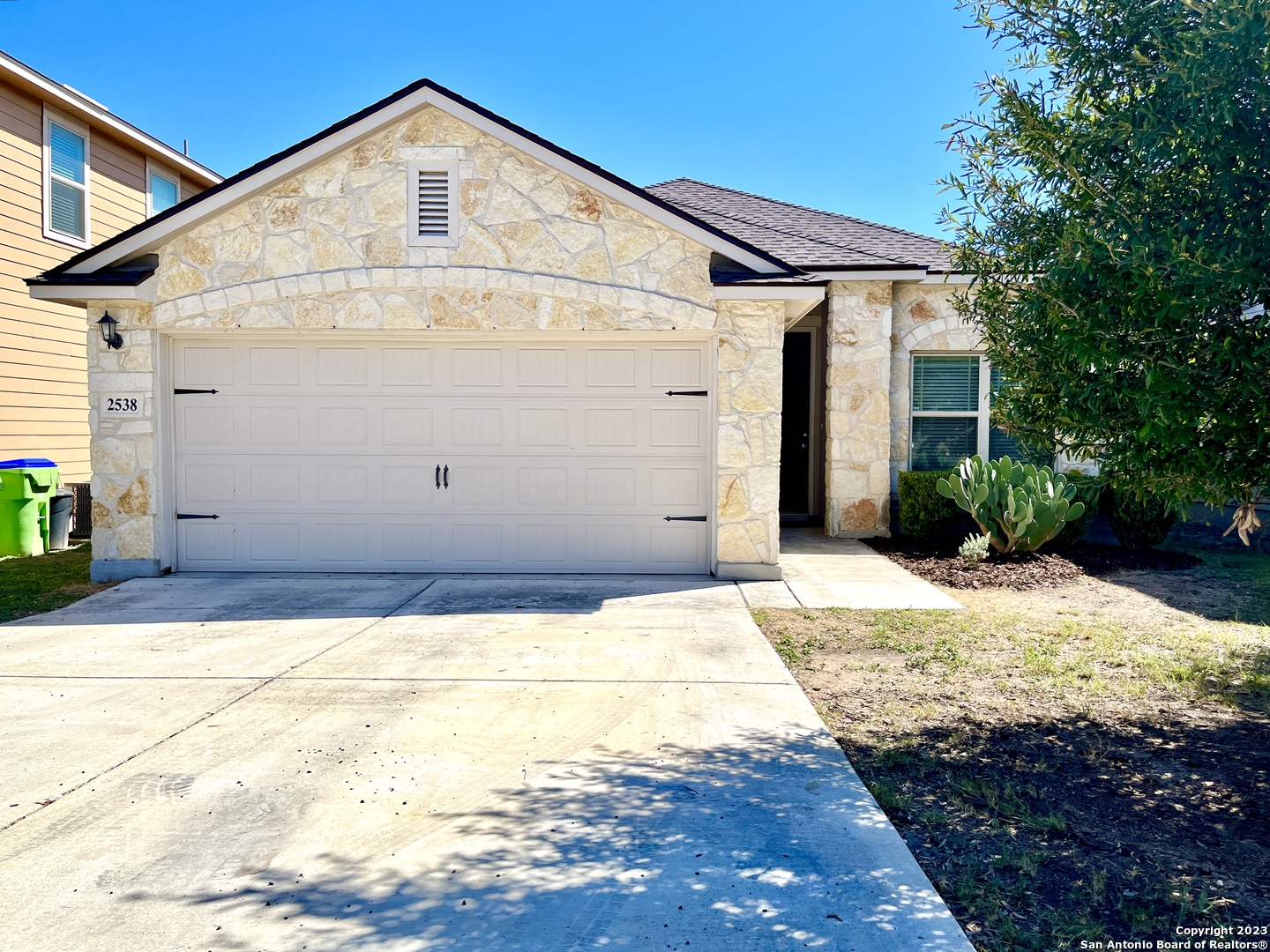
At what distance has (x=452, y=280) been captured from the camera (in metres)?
9.20

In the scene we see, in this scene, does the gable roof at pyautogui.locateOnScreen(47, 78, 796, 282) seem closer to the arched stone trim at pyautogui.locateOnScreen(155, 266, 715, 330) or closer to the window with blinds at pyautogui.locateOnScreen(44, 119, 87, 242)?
the arched stone trim at pyautogui.locateOnScreen(155, 266, 715, 330)

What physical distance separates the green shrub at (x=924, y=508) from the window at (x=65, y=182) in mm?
12755

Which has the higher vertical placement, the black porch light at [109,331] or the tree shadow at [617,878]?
the black porch light at [109,331]

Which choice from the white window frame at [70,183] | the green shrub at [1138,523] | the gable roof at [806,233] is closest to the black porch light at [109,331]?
the white window frame at [70,183]

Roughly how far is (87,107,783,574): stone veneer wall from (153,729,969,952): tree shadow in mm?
5554

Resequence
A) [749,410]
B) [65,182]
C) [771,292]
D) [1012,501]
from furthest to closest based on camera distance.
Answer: [65,182]
[1012,501]
[749,410]
[771,292]

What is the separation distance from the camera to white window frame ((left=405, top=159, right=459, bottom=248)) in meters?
9.12

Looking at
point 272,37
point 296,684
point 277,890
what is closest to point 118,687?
point 296,684

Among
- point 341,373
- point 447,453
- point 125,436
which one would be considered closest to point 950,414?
point 447,453

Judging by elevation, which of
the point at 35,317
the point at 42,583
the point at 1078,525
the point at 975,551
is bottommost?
the point at 42,583

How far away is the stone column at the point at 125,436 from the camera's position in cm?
935

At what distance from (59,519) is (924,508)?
11362 millimetres

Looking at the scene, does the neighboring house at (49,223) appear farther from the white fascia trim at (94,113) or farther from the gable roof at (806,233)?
the gable roof at (806,233)

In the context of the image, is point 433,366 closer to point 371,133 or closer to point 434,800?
point 371,133
